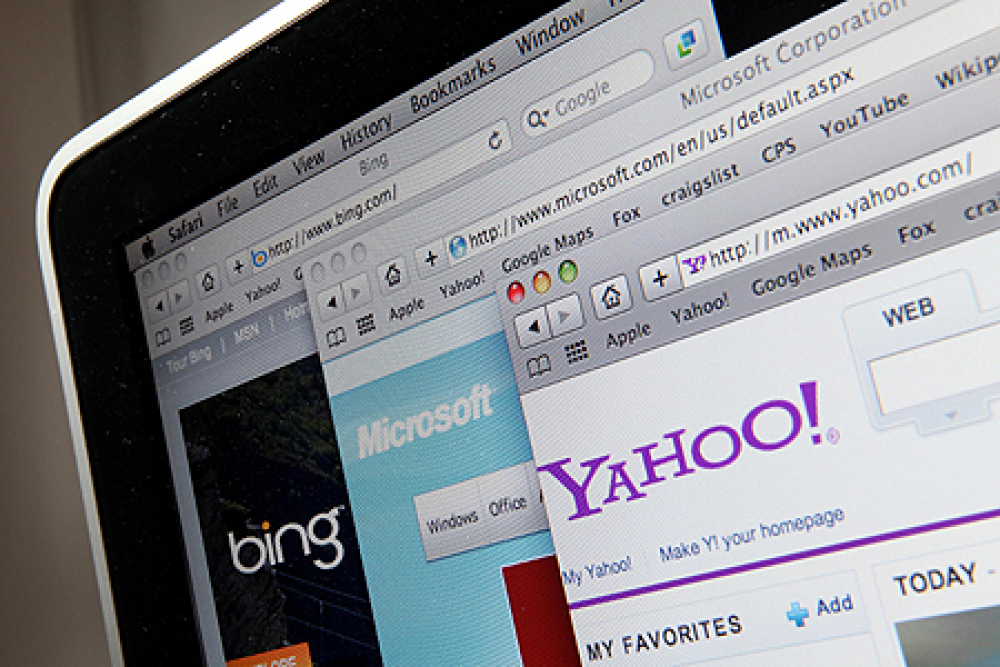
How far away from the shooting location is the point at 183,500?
1.47 feet

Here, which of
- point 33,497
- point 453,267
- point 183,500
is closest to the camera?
point 453,267

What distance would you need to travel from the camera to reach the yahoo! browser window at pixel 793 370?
0.24 metres

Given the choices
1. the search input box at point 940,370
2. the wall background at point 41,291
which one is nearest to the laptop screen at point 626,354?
the search input box at point 940,370

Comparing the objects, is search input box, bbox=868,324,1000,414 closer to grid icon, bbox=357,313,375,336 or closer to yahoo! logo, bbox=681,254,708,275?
yahoo! logo, bbox=681,254,708,275

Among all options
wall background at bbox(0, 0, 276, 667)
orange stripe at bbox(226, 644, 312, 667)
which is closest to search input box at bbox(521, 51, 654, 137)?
orange stripe at bbox(226, 644, 312, 667)

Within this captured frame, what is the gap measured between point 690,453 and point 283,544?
216mm

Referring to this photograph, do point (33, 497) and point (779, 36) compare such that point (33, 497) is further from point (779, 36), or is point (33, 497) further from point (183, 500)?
point (779, 36)

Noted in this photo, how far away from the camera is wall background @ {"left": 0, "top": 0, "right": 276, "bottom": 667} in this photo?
688 mm

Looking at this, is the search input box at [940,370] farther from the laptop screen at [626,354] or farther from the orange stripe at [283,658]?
the orange stripe at [283,658]

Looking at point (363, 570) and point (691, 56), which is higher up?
point (691, 56)

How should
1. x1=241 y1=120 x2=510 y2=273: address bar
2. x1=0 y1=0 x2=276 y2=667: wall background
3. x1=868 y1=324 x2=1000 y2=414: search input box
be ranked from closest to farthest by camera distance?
x1=868 y1=324 x2=1000 y2=414: search input box
x1=241 y1=120 x2=510 y2=273: address bar
x1=0 y1=0 x2=276 y2=667: wall background

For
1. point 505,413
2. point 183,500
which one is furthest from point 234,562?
point 505,413

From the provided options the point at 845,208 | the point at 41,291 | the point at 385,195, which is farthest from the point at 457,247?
the point at 41,291

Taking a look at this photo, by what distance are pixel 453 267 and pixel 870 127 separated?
0.16m
